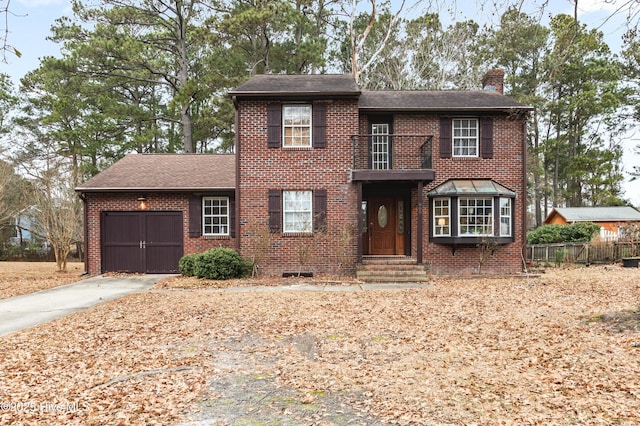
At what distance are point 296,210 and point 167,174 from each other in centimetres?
567

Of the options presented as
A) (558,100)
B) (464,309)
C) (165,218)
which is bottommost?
(464,309)

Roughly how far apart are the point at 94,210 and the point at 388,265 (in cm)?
1059

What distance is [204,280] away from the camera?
1268cm

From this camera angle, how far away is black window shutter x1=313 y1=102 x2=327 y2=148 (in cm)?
1357

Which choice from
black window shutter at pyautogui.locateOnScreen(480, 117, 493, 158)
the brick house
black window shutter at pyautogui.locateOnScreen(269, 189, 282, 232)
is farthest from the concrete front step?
black window shutter at pyautogui.locateOnScreen(480, 117, 493, 158)

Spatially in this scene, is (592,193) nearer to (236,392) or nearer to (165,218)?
(165,218)

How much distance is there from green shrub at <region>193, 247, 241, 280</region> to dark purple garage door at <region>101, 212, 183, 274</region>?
2.21 metres

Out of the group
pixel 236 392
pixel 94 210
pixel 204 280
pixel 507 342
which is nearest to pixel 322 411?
pixel 236 392

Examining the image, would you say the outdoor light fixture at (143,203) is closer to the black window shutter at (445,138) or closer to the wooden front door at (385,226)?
the wooden front door at (385,226)

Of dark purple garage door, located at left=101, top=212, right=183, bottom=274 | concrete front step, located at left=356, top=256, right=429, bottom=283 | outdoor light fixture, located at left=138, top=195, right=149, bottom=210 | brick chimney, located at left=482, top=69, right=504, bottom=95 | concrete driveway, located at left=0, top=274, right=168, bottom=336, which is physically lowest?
concrete driveway, located at left=0, top=274, right=168, bottom=336

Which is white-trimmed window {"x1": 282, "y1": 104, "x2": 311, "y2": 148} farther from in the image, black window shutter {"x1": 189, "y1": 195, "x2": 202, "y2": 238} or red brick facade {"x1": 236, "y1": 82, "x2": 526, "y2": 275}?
black window shutter {"x1": 189, "y1": 195, "x2": 202, "y2": 238}

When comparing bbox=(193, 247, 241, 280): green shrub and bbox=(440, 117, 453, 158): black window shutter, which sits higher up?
bbox=(440, 117, 453, 158): black window shutter

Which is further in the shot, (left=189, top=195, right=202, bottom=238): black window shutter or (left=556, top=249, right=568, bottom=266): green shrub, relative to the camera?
(left=556, top=249, right=568, bottom=266): green shrub

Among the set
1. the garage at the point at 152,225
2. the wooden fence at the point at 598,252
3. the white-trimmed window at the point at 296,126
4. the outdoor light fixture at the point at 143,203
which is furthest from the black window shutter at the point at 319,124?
the wooden fence at the point at 598,252
